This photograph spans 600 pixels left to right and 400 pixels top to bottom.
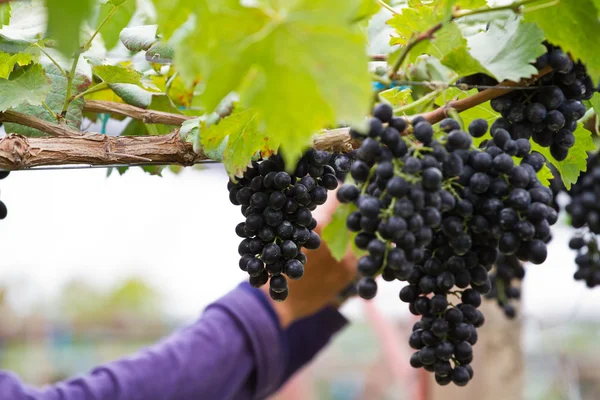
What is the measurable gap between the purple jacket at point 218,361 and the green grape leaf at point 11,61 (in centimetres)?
81

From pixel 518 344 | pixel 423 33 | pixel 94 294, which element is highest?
pixel 423 33

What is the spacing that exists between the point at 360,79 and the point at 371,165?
0.14m

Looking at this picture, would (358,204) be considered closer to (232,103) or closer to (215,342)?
(232,103)

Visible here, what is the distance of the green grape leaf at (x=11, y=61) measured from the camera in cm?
81

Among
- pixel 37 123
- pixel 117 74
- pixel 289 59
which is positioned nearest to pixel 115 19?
pixel 117 74

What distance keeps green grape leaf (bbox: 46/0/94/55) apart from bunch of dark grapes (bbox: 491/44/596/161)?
37 centimetres

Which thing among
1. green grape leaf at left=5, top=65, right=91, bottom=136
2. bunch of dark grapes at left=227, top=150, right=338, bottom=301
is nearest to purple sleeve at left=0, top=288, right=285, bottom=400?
green grape leaf at left=5, top=65, right=91, bottom=136

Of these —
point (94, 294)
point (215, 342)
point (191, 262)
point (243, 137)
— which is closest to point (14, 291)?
point (94, 294)

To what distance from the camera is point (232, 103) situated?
23.1 inches

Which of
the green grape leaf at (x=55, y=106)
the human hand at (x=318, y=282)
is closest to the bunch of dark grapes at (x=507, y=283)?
the human hand at (x=318, y=282)

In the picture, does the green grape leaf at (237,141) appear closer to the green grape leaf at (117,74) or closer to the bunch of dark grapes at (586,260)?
the green grape leaf at (117,74)

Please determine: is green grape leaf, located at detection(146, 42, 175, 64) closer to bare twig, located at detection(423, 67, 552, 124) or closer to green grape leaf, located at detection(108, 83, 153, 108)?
green grape leaf, located at detection(108, 83, 153, 108)

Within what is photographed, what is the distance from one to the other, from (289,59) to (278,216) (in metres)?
0.29

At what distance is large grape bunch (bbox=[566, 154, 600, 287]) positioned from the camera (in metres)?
1.27
